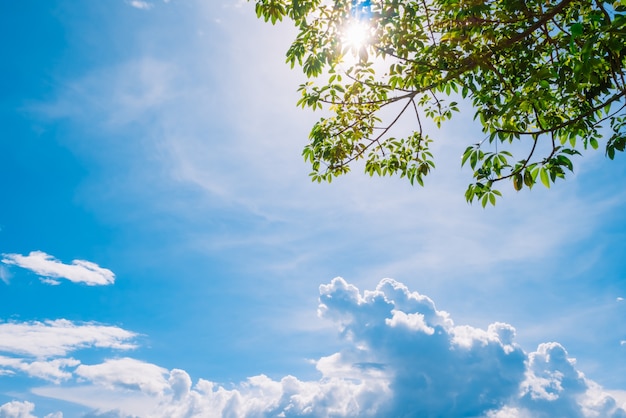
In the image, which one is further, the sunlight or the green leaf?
the sunlight

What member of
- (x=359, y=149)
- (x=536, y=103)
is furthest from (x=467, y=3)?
(x=359, y=149)

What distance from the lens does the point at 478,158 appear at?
5.96 metres

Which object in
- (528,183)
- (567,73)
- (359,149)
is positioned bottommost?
(528,183)

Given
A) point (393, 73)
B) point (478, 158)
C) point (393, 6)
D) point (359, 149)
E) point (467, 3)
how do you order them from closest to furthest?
point (478, 158), point (467, 3), point (393, 6), point (393, 73), point (359, 149)

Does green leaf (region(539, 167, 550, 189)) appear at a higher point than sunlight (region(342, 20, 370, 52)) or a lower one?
lower

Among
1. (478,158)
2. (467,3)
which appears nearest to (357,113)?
(467,3)

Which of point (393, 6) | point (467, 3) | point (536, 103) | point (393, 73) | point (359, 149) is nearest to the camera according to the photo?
point (536, 103)

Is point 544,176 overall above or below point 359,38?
below

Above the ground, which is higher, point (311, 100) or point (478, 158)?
point (311, 100)

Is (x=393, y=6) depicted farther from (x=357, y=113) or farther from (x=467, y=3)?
(x=357, y=113)

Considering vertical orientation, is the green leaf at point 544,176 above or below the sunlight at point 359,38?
below

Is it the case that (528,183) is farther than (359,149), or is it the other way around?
(359,149)

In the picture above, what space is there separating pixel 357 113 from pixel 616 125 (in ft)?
16.0

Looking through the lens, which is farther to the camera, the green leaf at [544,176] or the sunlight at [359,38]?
the sunlight at [359,38]
